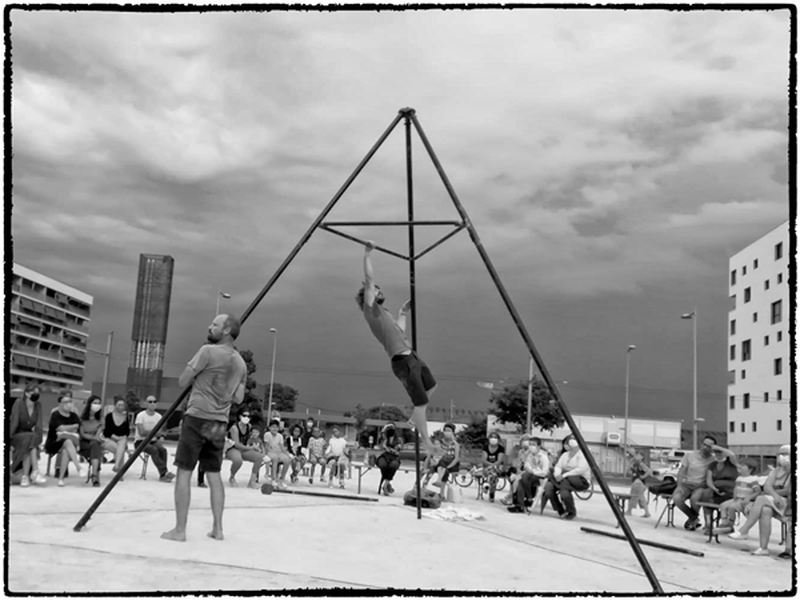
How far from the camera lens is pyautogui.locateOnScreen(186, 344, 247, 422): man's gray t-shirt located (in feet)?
17.8

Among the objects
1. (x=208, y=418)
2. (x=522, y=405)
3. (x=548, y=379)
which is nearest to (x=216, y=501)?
(x=208, y=418)

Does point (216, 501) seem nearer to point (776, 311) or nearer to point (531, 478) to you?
point (531, 478)

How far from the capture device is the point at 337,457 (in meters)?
12.8

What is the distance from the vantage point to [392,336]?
6199 mm

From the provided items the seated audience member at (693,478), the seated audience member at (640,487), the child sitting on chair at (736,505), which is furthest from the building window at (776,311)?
the seated audience member at (693,478)

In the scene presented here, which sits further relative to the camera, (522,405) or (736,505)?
(522,405)

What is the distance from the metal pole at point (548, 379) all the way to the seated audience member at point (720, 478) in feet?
12.2

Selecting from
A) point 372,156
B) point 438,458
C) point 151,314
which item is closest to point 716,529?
point 438,458

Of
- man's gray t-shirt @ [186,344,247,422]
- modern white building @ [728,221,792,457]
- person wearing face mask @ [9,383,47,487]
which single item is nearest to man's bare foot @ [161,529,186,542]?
man's gray t-shirt @ [186,344,247,422]

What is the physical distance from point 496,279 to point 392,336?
1.17 meters

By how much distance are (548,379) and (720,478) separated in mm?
4770

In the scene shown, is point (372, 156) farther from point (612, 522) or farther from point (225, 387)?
point (612, 522)

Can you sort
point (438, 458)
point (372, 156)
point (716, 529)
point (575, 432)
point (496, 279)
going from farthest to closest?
point (438, 458) < point (716, 529) < point (372, 156) < point (496, 279) < point (575, 432)

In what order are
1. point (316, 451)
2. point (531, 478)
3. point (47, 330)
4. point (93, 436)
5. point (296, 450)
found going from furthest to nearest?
point (47, 330)
point (316, 451)
point (296, 450)
point (531, 478)
point (93, 436)
